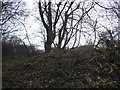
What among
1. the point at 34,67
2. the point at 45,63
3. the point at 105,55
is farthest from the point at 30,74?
the point at 105,55

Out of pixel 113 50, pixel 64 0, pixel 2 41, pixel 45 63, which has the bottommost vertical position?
pixel 45 63

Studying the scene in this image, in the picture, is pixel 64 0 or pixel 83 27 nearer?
pixel 64 0

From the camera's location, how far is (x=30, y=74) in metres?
6.29

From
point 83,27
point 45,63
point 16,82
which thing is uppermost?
point 83,27

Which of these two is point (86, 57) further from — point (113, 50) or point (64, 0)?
point (64, 0)

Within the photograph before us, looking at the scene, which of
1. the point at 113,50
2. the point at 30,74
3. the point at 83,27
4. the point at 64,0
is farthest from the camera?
the point at 83,27

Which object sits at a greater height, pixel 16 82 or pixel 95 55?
pixel 95 55

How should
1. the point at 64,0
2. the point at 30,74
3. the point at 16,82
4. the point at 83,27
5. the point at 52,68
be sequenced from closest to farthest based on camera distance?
the point at 16,82
the point at 30,74
the point at 52,68
the point at 64,0
the point at 83,27

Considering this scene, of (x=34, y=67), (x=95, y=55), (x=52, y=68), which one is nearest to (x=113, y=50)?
(x=95, y=55)

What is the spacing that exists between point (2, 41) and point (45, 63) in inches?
99.2

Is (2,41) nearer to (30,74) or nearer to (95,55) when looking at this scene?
(30,74)

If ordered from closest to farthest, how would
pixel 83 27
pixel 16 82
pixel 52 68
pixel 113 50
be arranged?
pixel 16 82
pixel 52 68
pixel 113 50
pixel 83 27

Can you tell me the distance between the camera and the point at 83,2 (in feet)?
44.8

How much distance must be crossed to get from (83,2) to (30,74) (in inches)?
384
